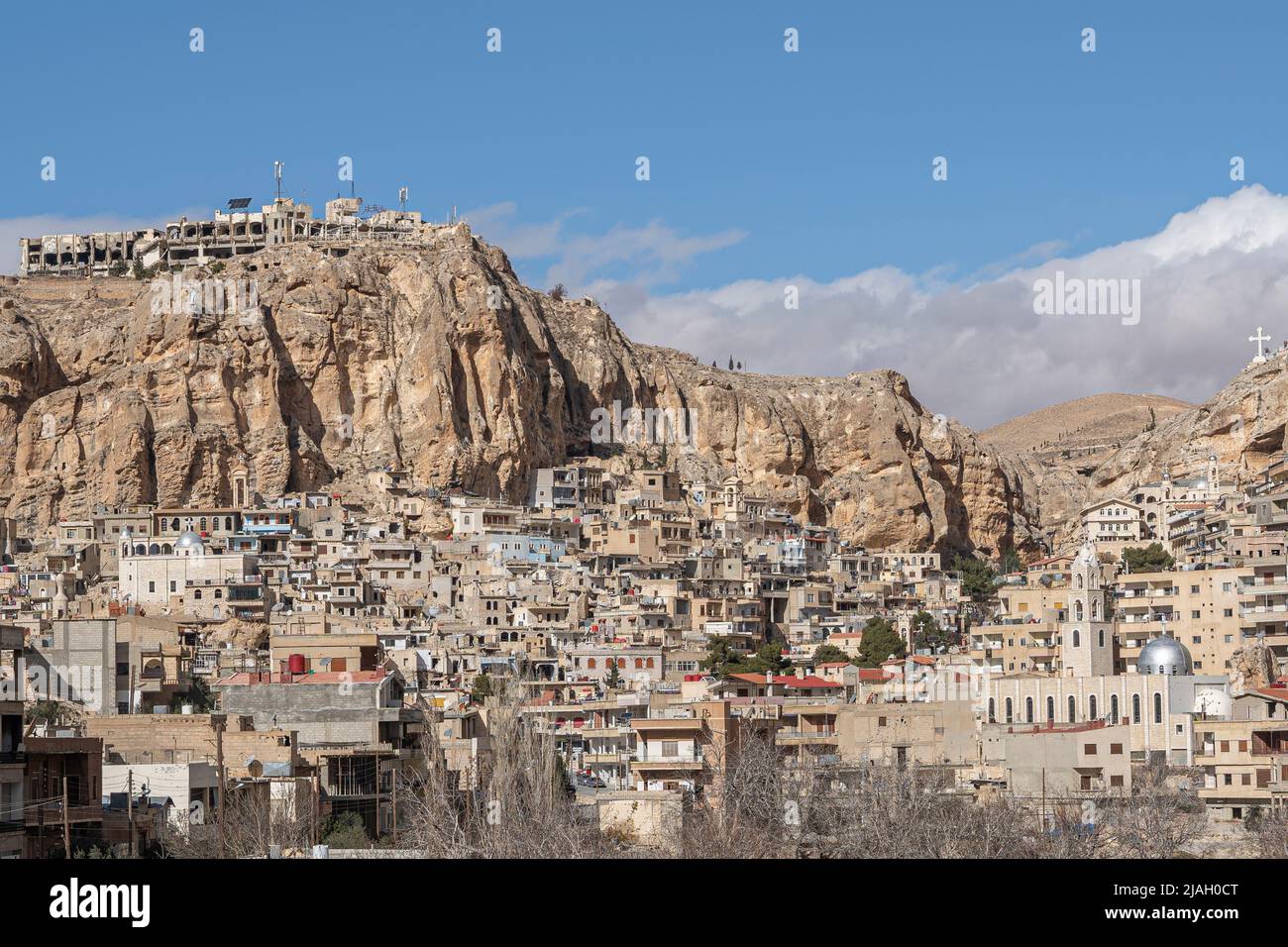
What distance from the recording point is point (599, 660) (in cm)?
7981

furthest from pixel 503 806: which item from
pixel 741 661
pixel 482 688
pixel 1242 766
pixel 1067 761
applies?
pixel 741 661

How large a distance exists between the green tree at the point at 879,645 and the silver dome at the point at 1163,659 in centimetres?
1722

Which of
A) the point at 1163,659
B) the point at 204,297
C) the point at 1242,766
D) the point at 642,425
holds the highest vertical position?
the point at 204,297

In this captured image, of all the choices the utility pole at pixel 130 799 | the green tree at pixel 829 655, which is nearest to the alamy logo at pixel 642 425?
the green tree at pixel 829 655

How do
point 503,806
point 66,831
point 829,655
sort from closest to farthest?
point 66,831 < point 503,806 < point 829,655

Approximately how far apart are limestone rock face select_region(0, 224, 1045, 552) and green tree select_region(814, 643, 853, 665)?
37.5m

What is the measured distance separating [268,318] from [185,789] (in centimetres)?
8598

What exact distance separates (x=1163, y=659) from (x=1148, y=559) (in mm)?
30155

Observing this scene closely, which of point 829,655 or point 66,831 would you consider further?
point 829,655

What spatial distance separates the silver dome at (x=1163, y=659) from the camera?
60.5 meters

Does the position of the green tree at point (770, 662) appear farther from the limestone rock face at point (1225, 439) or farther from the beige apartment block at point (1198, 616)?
the limestone rock face at point (1225, 439)

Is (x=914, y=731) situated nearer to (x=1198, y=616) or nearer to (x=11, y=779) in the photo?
(x=1198, y=616)
